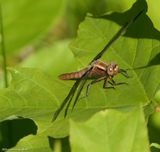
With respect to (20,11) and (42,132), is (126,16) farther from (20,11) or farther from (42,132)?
(20,11)

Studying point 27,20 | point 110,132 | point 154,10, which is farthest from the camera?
point 27,20

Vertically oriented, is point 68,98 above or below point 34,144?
above

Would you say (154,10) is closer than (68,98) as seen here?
No

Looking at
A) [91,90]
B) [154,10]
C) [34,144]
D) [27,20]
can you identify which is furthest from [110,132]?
[27,20]

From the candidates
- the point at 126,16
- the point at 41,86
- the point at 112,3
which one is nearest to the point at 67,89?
the point at 41,86

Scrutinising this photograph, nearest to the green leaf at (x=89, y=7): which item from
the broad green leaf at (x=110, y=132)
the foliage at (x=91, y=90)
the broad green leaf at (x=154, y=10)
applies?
the broad green leaf at (x=154, y=10)

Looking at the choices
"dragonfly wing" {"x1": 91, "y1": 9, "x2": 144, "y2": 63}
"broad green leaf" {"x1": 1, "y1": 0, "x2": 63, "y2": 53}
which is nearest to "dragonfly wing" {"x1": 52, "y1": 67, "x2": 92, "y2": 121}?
"dragonfly wing" {"x1": 91, "y1": 9, "x2": 144, "y2": 63}

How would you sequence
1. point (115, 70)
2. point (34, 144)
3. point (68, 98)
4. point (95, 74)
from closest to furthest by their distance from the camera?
point (34, 144) → point (68, 98) → point (115, 70) → point (95, 74)

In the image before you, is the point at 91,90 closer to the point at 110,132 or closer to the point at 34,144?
the point at 34,144

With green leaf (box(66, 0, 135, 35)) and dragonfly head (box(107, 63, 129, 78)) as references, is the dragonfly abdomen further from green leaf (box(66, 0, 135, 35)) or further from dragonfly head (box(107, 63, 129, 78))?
green leaf (box(66, 0, 135, 35))
